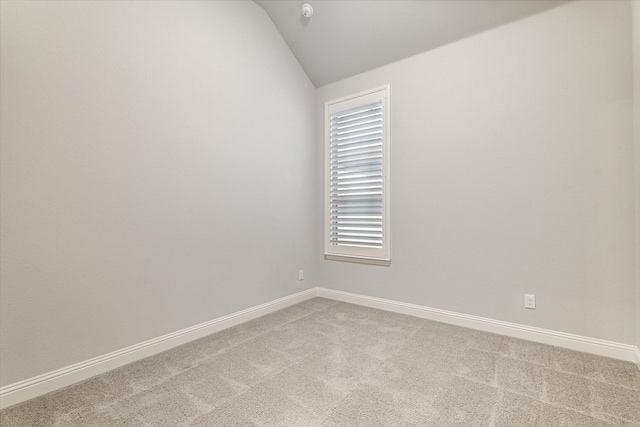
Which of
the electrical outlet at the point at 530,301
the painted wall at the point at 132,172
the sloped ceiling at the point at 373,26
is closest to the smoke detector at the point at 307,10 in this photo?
the sloped ceiling at the point at 373,26

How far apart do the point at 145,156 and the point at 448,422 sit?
8.12 feet

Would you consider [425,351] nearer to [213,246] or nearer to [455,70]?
[213,246]

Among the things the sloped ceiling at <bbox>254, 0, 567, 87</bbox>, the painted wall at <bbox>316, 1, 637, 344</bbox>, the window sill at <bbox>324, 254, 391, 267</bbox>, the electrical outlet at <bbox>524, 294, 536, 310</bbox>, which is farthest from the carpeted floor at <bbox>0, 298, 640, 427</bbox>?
the sloped ceiling at <bbox>254, 0, 567, 87</bbox>

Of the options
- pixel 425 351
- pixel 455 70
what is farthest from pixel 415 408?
pixel 455 70

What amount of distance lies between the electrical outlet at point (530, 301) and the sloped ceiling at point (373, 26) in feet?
7.26

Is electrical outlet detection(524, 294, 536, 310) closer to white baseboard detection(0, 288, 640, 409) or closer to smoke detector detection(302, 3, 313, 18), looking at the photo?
white baseboard detection(0, 288, 640, 409)

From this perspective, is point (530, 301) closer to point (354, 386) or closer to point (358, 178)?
point (354, 386)

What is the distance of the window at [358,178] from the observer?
317 cm

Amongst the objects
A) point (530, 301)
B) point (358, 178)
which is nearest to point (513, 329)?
point (530, 301)

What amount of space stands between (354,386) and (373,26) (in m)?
3.03

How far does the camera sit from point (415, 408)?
5.13 ft

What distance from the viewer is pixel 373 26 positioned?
290cm

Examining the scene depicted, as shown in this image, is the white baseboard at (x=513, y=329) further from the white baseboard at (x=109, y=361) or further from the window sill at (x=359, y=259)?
the white baseboard at (x=109, y=361)

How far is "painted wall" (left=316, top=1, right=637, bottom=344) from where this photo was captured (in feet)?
6.93
